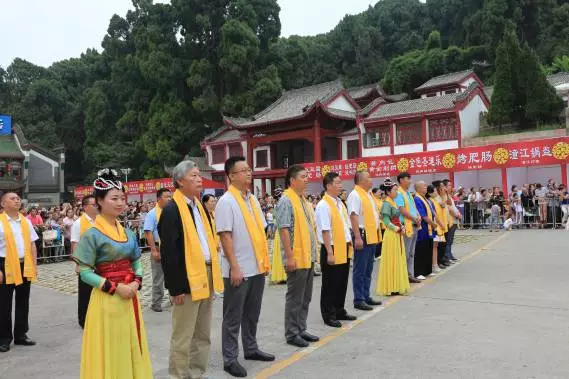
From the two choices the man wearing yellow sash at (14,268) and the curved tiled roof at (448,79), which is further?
the curved tiled roof at (448,79)

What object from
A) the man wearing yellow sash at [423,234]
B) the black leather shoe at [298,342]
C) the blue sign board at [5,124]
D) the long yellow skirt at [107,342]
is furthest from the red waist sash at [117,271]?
the blue sign board at [5,124]

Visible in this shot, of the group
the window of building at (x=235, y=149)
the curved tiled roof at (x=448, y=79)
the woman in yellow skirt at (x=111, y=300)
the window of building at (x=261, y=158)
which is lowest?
the woman in yellow skirt at (x=111, y=300)

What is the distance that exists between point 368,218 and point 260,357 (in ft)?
9.12

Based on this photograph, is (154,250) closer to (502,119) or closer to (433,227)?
(433,227)

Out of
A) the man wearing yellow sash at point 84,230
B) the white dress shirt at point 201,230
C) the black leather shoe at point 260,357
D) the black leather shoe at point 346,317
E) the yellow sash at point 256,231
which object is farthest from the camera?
the man wearing yellow sash at point 84,230

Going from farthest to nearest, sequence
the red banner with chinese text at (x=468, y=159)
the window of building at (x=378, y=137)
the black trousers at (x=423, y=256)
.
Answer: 1. the window of building at (x=378, y=137)
2. the red banner with chinese text at (x=468, y=159)
3. the black trousers at (x=423, y=256)

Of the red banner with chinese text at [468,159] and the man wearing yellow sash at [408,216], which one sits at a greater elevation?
the red banner with chinese text at [468,159]

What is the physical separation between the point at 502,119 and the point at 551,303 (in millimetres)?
21793

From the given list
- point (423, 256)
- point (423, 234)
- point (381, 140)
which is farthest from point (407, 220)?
point (381, 140)

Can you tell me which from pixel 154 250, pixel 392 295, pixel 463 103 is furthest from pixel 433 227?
pixel 463 103

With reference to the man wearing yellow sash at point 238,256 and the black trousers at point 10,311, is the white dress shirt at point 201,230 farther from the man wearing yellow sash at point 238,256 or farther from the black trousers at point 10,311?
the black trousers at point 10,311

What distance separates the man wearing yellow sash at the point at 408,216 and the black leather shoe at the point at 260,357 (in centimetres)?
380

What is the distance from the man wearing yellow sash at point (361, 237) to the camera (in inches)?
256

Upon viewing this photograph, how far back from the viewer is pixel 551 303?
21.1 ft
